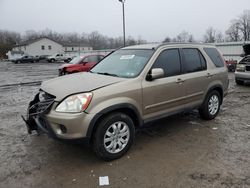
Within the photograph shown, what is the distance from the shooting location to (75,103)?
10.9 ft

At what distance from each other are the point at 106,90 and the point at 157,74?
96cm

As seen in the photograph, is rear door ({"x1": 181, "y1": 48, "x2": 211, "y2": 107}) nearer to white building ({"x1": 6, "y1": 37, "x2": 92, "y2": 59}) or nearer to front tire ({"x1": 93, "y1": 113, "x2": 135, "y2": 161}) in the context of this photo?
front tire ({"x1": 93, "y1": 113, "x2": 135, "y2": 161})

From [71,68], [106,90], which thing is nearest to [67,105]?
[106,90]

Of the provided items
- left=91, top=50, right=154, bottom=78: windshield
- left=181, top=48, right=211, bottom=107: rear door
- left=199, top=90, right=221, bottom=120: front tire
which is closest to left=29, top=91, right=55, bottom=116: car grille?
left=91, top=50, right=154, bottom=78: windshield

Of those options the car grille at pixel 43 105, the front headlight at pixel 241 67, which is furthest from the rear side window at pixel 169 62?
the front headlight at pixel 241 67

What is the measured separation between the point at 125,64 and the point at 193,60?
1584mm

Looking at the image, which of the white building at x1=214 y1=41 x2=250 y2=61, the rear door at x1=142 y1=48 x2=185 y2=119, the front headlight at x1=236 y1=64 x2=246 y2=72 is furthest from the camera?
the white building at x1=214 y1=41 x2=250 y2=61

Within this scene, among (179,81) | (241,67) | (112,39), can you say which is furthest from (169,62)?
(112,39)

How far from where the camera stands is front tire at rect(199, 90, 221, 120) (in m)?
5.32

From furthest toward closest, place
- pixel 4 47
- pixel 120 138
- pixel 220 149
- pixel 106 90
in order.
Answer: pixel 4 47 → pixel 220 149 → pixel 120 138 → pixel 106 90

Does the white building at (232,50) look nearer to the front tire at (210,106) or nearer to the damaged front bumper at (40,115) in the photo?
the front tire at (210,106)

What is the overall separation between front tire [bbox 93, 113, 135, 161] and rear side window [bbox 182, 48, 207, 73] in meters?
1.85

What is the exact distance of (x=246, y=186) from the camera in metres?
2.97

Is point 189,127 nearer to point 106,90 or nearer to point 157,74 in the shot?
point 157,74
